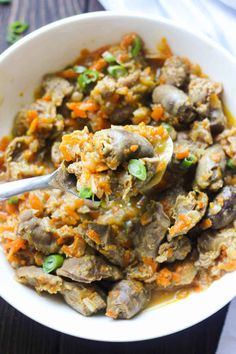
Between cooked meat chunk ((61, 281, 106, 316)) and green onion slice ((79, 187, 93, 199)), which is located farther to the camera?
cooked meat chunk ((61, 281, 106, 316))

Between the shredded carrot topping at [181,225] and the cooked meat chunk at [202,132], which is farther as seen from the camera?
the cooked meat chunk at [202,132]

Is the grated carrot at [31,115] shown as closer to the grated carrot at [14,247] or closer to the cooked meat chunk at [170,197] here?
the grated carrot at [14,247]

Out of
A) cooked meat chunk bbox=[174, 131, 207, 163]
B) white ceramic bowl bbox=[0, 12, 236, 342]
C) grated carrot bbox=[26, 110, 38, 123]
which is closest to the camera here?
white ceramic bowl bbox=[0, 12, 236, 342]

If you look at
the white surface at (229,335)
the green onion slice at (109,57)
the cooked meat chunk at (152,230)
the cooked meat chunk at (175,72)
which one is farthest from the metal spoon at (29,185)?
the white surface at (229,335)

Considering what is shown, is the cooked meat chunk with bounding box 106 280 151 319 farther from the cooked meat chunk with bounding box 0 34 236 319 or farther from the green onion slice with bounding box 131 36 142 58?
the green onion slice with bounding box 131 36 142 58

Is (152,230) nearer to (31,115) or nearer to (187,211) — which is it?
(187,211)

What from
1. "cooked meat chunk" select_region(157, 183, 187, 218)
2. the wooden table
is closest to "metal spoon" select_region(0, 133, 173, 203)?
"cooked meat chunk" select_region(157, 183, 187, 218)
